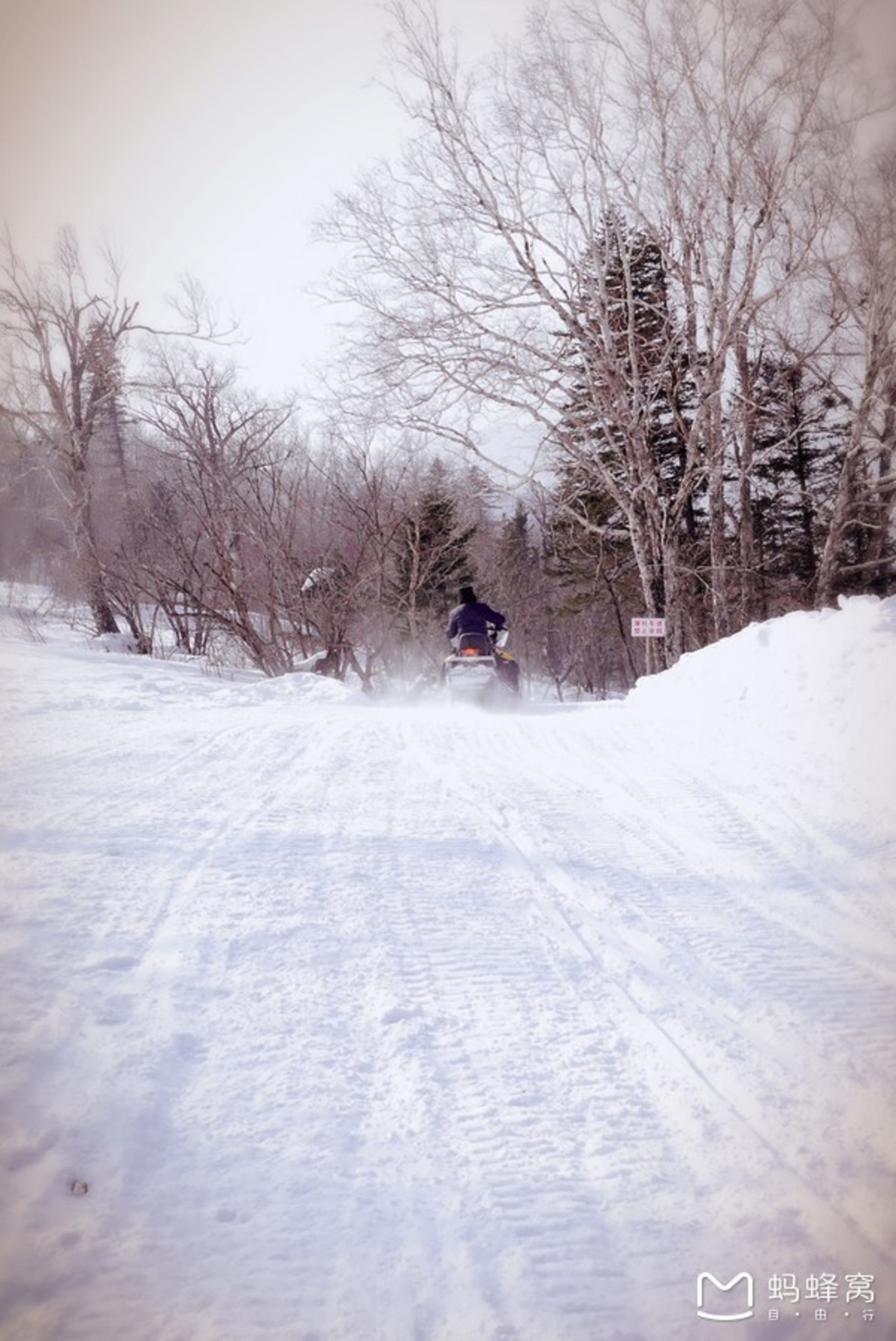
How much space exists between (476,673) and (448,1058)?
7794 mm

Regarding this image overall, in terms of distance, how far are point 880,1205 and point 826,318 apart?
570 inches

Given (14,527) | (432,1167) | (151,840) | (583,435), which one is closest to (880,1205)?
(432,1167)

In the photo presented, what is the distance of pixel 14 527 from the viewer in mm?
5656

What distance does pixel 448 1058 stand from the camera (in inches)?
84.5

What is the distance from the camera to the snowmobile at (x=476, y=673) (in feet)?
32.2

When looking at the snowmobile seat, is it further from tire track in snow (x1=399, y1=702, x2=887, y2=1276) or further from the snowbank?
tire track in snow (x1=399, y1=702, x2=887, y2=1276)

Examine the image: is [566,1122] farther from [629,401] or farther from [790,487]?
[790,487]

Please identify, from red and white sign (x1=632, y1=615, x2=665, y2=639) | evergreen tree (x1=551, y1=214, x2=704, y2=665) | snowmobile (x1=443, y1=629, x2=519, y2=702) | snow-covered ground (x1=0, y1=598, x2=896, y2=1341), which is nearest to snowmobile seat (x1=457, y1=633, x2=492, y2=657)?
snowmobile (x1=443, y1=629, x2=519, y2=702)

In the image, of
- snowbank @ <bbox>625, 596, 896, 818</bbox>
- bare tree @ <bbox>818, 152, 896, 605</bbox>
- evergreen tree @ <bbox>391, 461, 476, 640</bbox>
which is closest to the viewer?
snowbank @ <bbox>625, 596, 896, 818</bbox>
